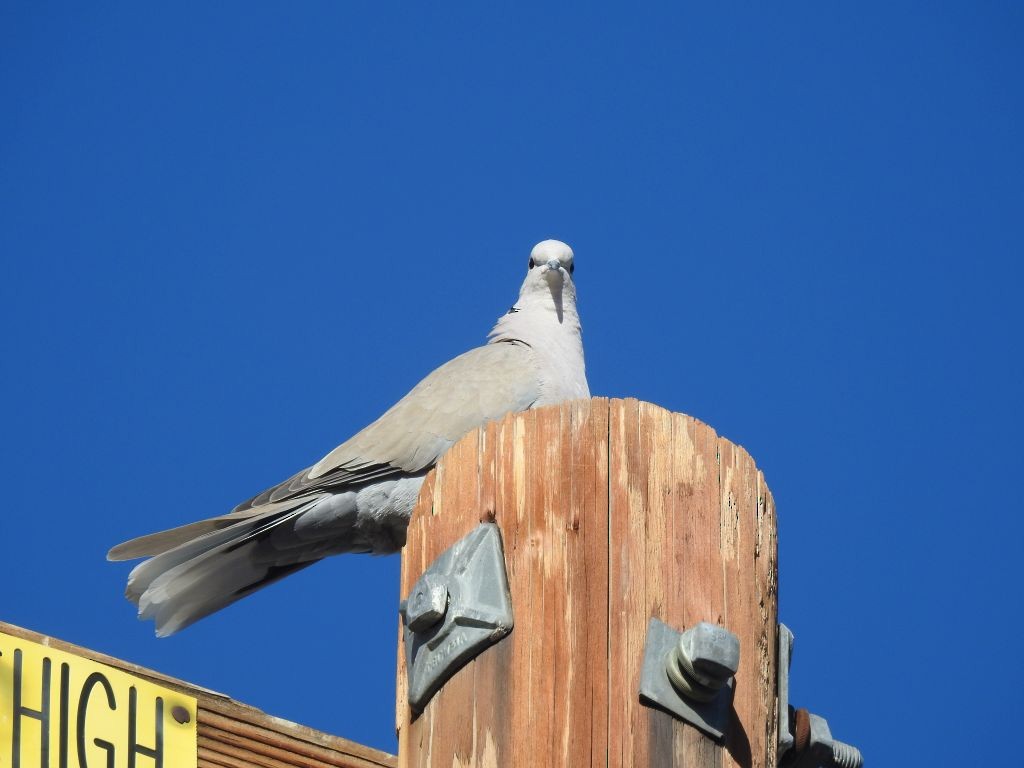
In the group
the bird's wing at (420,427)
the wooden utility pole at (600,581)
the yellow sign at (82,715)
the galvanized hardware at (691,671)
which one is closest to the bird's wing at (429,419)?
the bird's wing at (420,427)

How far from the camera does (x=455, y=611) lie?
7.25 ft

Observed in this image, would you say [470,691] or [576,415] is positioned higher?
[576,415]

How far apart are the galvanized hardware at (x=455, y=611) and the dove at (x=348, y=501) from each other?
2307 millimetres

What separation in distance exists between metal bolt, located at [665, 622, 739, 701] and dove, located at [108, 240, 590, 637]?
8.67ft

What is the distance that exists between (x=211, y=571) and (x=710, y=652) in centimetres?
311

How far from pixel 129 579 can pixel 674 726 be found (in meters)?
3.01

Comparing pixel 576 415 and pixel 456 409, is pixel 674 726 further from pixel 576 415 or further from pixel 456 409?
pixel 456 409

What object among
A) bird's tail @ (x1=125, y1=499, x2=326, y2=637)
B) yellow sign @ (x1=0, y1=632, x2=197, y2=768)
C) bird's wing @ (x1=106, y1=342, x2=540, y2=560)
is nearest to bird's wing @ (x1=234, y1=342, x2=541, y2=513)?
bird's wing @ (x1=106, y1=342, x2=540, y2=560)

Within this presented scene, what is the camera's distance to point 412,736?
2.31 m

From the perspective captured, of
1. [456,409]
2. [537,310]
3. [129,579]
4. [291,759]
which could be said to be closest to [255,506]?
[129,579]

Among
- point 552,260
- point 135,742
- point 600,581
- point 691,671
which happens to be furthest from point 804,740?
point 552,260

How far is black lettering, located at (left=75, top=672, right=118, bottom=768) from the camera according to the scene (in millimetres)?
2455

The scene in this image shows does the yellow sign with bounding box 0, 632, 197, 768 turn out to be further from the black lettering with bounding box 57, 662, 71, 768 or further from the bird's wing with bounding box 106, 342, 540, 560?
the bird's wing with bounding box 106, 342, 540, 560

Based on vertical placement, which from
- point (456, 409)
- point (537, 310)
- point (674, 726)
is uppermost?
point (537, 310)
